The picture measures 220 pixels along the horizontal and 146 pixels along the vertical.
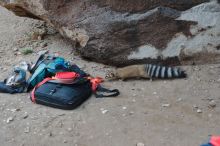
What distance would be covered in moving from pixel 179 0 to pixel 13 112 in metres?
1.94

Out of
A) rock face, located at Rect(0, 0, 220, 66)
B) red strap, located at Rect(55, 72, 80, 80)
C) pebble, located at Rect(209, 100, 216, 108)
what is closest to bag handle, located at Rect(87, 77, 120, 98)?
red strap, located at Rect(55, 72, 80, 80)

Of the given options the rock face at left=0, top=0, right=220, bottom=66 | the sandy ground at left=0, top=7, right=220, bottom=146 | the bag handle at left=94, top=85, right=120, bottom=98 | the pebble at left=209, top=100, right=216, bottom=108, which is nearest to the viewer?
the sandy ground at left=0, top=7, right=220, bottom=146

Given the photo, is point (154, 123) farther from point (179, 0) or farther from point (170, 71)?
point (179, 0)

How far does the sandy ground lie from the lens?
3406 millimetres

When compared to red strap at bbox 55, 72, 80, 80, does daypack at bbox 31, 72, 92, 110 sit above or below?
below

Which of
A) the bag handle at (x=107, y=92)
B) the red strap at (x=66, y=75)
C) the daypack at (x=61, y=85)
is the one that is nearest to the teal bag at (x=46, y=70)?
the daypack at (x=61, y=85)

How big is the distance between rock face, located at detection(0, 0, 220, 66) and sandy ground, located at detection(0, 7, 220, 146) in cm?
23

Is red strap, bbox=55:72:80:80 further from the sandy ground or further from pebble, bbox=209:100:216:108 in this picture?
pebble, bbox=209:100:216:108

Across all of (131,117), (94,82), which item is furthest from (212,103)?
(94,82)

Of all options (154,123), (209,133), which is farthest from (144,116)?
(209,133)

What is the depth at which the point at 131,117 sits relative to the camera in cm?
369

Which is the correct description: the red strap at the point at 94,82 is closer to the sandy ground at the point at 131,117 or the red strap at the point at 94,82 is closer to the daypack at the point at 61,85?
the daypack at the point at 61,85

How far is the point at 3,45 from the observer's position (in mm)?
5254

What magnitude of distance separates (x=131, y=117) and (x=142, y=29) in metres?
1.21
